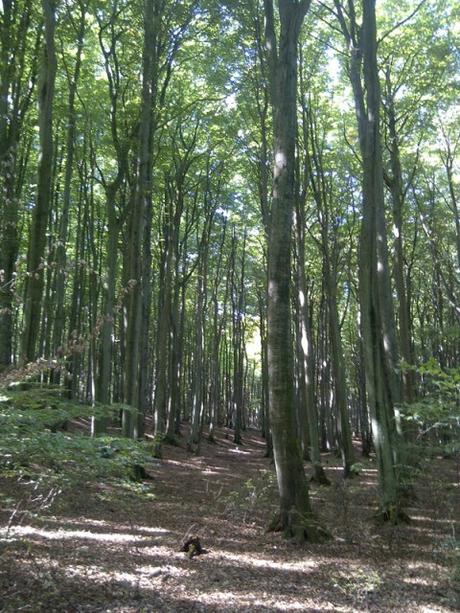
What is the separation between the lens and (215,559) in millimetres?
6441

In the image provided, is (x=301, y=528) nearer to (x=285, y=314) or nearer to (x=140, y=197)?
(x=285, y=314)

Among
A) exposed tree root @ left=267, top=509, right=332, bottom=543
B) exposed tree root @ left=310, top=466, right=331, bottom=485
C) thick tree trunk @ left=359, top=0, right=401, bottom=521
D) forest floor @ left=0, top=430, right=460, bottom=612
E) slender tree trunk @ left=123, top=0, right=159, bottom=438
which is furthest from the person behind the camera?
exposed tree root @ left=310, top=466, right=331, bottom=485

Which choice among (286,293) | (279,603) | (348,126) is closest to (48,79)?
(286,293)

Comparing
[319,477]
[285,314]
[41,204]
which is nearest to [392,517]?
[285,314]

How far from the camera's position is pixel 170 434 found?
19875 millimetres

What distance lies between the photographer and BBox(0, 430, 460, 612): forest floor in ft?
15.7

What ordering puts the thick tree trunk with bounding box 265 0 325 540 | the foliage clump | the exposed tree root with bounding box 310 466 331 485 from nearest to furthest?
the foliage clump, the thick tree trunk with bounding box 265 0 325 540, the exposed tree root with bounding box 310 466 331 485

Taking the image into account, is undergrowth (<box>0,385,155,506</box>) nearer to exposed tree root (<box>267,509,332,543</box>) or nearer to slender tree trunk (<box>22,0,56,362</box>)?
slender tree trunk (<box>22,0,56,362</box>)

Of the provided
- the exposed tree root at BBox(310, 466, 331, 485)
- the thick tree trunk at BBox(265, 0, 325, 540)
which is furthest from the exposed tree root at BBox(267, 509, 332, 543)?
the exposed tree root at BBox(310, 466, 331, 485)

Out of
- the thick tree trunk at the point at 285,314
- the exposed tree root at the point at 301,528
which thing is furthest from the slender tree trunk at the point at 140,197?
the exposed tree root at the point at 301,528

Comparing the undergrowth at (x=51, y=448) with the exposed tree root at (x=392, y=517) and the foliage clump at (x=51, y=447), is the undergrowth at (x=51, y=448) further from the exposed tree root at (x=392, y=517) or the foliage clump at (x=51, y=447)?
the exposed tree root at (x=392, y=517)

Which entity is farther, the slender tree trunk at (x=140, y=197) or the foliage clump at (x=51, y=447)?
the slender tree trunk at (x=140, y=197)

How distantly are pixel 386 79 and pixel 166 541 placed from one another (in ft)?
43.9

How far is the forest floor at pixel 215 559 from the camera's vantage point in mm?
4777
